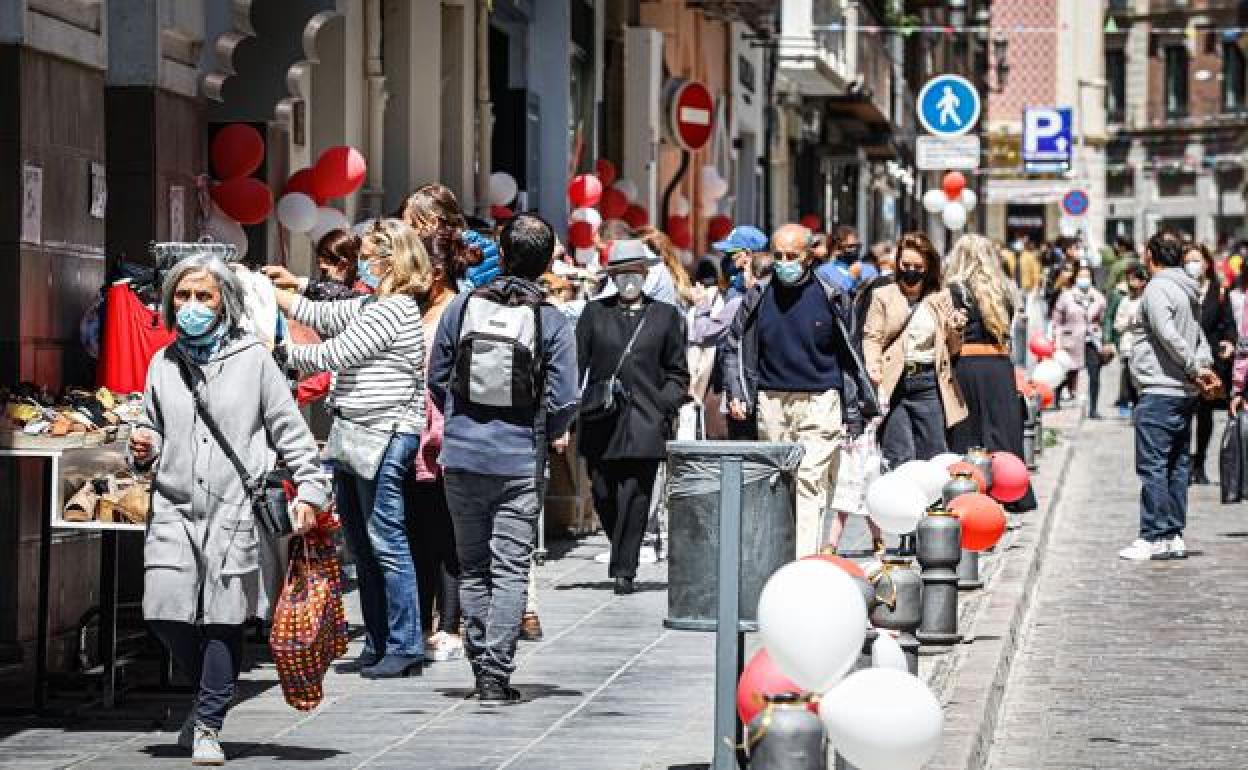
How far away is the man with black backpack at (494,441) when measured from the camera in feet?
34.0

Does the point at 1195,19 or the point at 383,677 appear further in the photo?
the point at 1195,19

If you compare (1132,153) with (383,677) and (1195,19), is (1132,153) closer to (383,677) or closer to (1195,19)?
(1195,19)

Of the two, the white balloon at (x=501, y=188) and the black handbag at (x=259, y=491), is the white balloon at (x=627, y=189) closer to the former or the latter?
the white balloon at (x=501, y=188)

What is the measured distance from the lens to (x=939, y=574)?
12.1 metres

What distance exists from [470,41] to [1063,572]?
6.27m

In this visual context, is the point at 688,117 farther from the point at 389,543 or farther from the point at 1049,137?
the point at 1049,137

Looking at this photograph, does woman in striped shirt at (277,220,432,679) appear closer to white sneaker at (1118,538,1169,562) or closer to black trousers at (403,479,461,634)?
black trousers at (403,479,461,634)

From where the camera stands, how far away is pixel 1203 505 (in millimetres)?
21531

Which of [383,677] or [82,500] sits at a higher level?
[82,500]

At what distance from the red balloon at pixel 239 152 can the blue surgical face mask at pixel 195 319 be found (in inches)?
174

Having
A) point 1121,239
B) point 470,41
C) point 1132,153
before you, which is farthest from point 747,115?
point 1132,153

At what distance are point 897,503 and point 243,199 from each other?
3875 millimetres

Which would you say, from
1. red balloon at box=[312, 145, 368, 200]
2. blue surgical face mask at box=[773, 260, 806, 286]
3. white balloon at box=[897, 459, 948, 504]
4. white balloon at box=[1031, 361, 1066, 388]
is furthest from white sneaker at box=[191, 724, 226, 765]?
white balloon at box=[1031, 361, 1066, 388]

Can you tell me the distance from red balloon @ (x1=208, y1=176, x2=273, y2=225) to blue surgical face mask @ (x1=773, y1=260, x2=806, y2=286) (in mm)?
Answer: 2562
